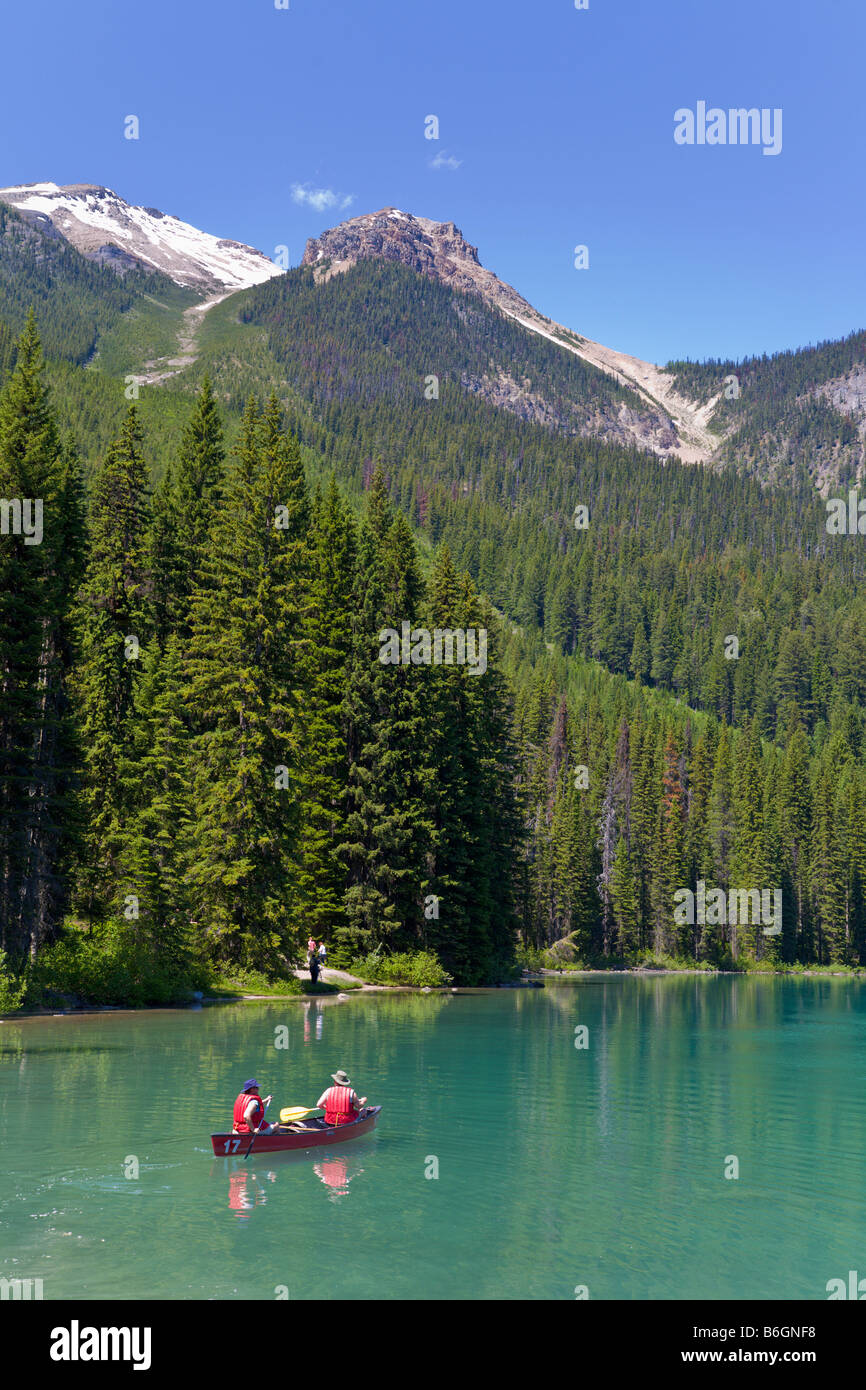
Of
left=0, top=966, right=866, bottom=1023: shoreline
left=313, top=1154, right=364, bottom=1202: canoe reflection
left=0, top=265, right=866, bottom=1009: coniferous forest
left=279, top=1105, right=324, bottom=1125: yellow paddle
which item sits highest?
left=0, top=265, right=866, bottom=1009: coniferous forest

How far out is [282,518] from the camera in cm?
5509

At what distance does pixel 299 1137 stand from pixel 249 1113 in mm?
1531

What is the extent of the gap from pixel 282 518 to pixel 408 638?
34.8 ft

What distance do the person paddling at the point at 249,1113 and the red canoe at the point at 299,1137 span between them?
168mm

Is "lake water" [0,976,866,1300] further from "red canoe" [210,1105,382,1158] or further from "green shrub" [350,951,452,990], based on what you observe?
"green shrub" [350,951,452,990]

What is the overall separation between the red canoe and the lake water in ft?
1.03

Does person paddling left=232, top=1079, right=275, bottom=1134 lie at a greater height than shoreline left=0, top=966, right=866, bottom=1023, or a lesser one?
greater

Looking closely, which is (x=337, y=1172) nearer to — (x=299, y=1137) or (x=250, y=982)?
(x=299, y=1137)

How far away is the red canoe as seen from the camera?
69.7 ft

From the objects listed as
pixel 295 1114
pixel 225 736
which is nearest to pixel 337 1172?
pixel 295 1114

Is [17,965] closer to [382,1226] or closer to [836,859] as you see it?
[382,1226]

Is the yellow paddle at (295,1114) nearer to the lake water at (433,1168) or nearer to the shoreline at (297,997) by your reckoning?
the lake water at (433,1168)

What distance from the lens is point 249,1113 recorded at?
21500 millimetres

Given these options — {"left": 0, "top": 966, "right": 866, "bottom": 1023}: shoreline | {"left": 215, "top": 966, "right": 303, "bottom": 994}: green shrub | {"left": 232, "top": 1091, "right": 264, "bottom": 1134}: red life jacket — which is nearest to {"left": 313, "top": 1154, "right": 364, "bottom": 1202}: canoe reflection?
{"left": 232, "top": 1091, "right": 264, "bottom": 1134}: red life jacket
